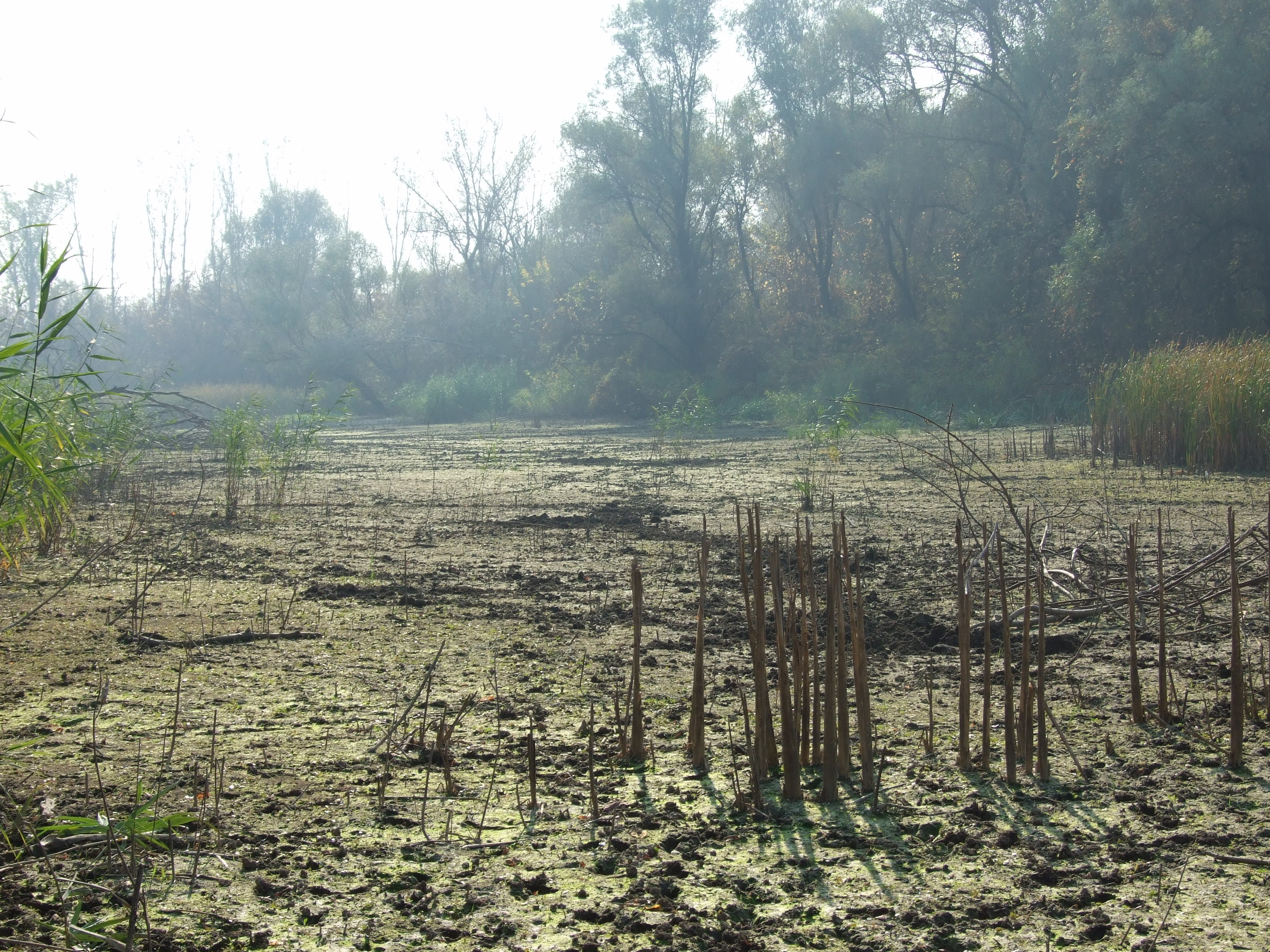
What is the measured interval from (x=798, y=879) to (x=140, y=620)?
3.12m

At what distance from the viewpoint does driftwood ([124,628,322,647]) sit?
3961 mm

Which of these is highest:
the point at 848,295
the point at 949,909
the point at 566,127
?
the point at 566,127

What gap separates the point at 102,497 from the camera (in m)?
8.71

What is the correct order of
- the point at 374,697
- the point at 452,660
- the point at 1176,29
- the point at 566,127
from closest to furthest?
the point at 374,697
the point at 452,660
the point at 1176,29
the point at 566,127

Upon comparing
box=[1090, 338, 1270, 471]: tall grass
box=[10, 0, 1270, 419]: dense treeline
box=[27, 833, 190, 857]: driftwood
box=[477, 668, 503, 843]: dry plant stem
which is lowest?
box=[477, 668, 503, 843]: dry plant stem

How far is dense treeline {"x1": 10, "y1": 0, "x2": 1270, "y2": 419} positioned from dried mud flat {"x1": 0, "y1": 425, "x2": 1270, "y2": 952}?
548 inches

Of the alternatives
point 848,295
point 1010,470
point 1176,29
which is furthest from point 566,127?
point 1010,470

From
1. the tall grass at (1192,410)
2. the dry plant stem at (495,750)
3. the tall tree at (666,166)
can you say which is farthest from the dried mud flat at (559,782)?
the tall tree at (666,166)

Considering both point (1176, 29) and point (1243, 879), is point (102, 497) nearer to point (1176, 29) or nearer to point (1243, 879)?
point (1243, 879)

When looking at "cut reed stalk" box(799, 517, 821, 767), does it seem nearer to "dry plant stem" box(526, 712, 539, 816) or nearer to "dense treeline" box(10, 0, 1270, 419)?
"dry plant stem" box(526, 712, 539, 816)

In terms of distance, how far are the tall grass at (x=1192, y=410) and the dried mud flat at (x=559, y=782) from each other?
4036 millimetres

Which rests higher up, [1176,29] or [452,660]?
[1176,29]

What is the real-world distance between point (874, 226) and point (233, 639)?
1014 inches

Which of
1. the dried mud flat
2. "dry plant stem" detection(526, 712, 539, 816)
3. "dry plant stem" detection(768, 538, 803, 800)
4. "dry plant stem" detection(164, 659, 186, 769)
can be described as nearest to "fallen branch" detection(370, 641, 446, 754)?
the dried mud flat
